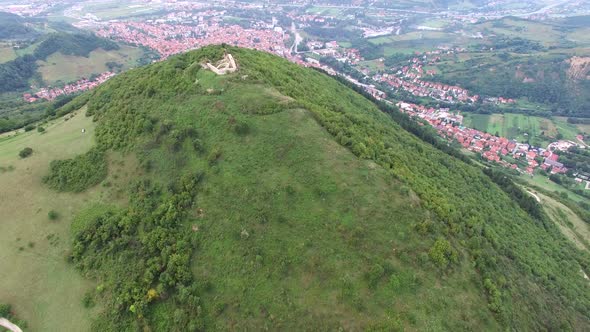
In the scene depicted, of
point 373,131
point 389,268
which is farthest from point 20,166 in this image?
point 373,131

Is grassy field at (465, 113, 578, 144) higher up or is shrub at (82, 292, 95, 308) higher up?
shrub at (82, 292, 95, 308)

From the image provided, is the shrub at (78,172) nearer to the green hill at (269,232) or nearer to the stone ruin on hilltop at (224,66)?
the green hill at (269,232)

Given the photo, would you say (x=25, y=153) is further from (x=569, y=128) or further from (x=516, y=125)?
(x=569, y=128)

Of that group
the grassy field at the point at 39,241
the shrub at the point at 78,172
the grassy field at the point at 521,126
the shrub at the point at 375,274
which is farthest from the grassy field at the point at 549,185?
the grassy field at the point at 39,241

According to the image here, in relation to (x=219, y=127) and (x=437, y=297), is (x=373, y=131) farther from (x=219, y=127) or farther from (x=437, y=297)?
(x=437, y=297)

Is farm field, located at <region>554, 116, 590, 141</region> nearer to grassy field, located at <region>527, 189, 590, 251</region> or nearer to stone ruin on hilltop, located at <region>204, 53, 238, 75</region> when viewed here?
grassy field, located at <region>527, 189, 590, 251</region>

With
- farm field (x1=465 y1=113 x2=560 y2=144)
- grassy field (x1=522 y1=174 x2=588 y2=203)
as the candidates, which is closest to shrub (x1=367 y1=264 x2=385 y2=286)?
grassy field (x1=522 y1=174 x2=588 y2=203)
